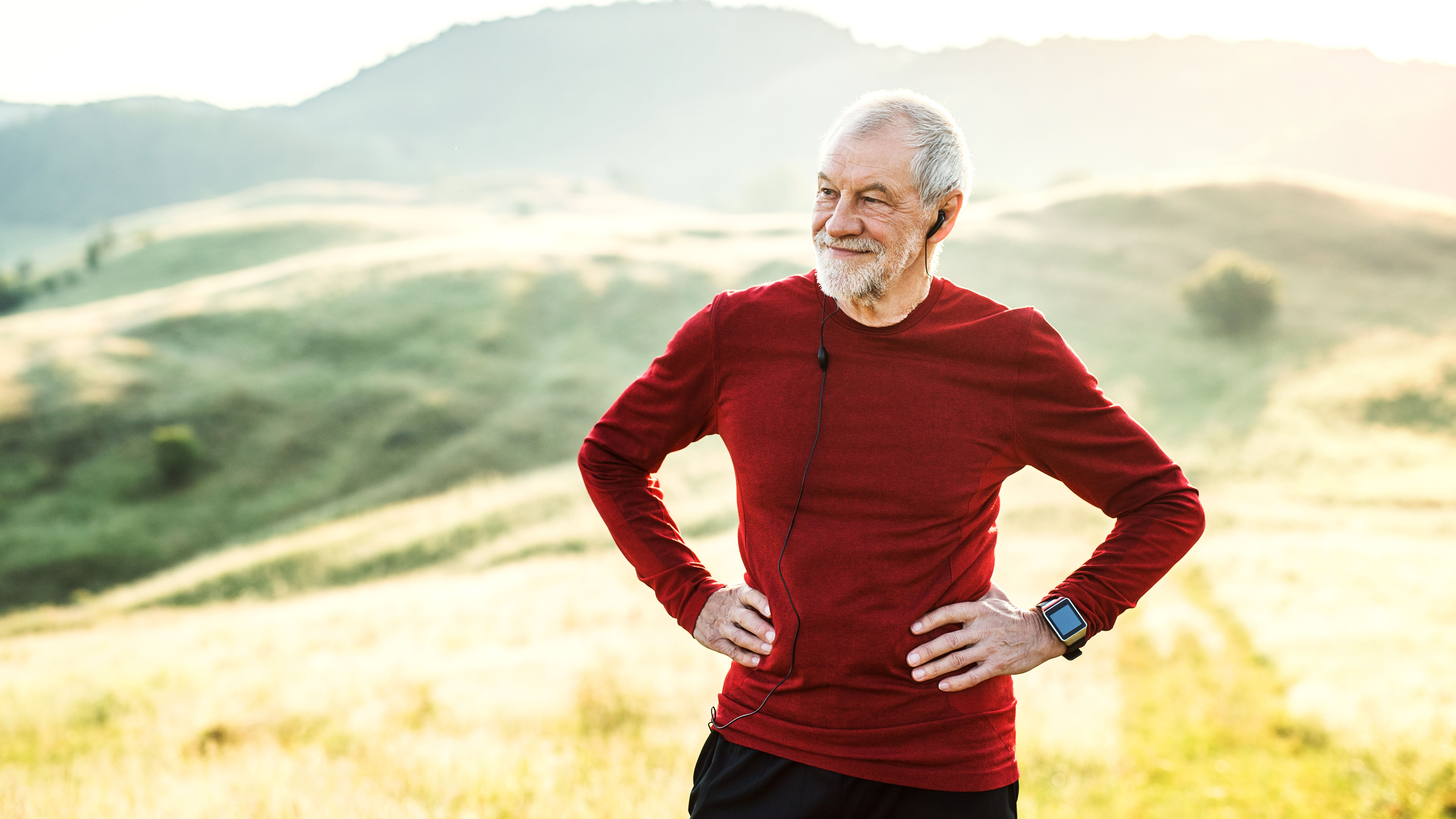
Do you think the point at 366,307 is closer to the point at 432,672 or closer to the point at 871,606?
the point at 432,672

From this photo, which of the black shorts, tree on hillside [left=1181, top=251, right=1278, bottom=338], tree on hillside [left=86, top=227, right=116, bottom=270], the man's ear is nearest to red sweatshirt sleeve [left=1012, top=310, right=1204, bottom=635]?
the man's ear

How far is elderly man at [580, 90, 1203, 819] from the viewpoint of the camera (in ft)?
8.21

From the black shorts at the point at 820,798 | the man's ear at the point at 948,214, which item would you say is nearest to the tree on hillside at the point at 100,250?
the man's ear at the point at 948,214

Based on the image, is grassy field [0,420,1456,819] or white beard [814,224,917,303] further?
grassy field [0,420,1456,819]

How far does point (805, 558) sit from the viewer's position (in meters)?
2.60

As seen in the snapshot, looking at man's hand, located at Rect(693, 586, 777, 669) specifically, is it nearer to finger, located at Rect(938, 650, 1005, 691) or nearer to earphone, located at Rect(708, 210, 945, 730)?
earphone, located at Rect(708, 210, 945, 730)

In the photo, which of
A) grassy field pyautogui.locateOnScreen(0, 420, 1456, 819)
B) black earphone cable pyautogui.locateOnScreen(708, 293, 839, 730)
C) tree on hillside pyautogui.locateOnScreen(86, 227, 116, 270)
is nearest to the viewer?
black earphone cable pyautogui.locateOnScreen(708, 293, 839, 730)

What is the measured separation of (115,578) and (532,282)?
2828 cm

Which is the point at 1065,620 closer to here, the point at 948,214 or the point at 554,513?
the point at 948,214

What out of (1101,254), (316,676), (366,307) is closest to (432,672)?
(316,676)

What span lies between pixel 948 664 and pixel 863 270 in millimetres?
1197

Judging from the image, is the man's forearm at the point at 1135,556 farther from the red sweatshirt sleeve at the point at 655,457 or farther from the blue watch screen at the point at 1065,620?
the red sweatshirt sleeve at the point at 655,457

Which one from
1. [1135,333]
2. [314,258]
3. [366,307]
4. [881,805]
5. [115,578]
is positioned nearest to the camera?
[881,805]

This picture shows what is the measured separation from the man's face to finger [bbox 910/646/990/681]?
1.09 meters
